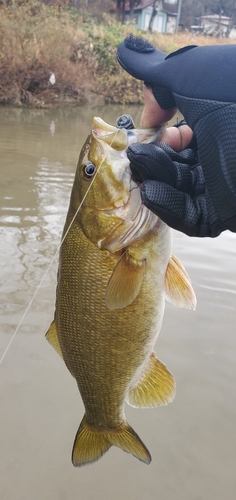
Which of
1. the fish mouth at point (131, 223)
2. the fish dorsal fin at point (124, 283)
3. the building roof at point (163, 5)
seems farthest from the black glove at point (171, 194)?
the building roof at point (163, 5)

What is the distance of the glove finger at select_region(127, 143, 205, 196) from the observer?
1692 mm

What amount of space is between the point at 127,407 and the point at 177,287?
1490mm

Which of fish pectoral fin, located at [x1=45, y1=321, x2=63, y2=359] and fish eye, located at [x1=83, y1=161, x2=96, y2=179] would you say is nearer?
fish eye, located at [x1=83, y1=161, x2=96, y2=179]

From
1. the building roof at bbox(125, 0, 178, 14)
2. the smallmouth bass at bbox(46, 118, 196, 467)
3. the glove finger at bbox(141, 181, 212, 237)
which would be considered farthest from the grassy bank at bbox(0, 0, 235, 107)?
the glove finger at bbox(141, 181, 212, 237)

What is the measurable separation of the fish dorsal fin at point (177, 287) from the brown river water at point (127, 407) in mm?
1298

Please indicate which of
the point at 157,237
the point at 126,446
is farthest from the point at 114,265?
the point at 126,446

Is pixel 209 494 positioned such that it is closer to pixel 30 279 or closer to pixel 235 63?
pixel 235 63

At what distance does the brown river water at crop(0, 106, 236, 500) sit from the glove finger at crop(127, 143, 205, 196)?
1895mm

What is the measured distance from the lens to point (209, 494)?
8.71 feet

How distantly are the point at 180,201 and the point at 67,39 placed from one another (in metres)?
23.7

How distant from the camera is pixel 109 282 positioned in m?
1.87

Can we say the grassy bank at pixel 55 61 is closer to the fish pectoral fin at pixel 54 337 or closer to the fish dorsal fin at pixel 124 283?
the fish pectoral fin at pixel 54 337

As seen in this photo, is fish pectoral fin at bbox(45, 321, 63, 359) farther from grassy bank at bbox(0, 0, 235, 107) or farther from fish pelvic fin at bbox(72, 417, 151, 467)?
grassy bank at bbox(0, 0, 235, 107)

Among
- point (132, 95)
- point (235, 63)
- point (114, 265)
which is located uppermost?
point (235, 63)
